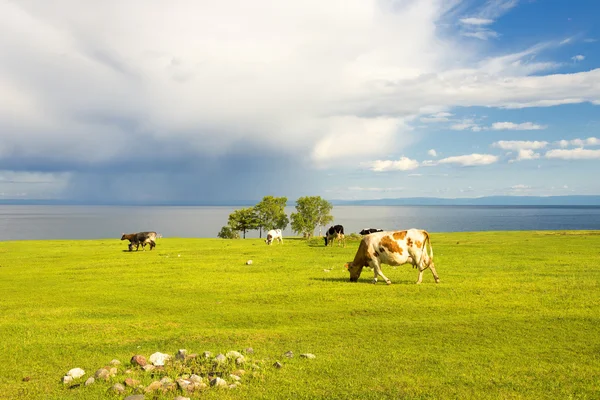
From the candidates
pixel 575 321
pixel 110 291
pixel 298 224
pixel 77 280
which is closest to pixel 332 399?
pixel 575 321

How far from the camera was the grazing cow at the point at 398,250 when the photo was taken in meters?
19.9

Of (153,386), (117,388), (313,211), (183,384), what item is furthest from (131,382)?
(313,211)

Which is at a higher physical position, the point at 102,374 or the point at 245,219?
the point at 245,219

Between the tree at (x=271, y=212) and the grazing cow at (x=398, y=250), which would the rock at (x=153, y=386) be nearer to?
the grazing cow at (x=398, y=250)

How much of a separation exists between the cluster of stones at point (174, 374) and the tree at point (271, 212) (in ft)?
293

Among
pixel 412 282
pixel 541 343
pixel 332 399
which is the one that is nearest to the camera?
pixel 332 399

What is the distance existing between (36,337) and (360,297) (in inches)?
434

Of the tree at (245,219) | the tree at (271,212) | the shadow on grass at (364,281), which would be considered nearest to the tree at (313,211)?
the tree at (271,212)

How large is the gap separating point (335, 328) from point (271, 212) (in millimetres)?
87365

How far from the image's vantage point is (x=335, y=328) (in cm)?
1285

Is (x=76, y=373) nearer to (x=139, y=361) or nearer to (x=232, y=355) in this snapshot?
(x=139, y=361)

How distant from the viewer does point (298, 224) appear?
85.6m

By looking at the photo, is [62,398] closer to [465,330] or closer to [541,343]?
[465,330]

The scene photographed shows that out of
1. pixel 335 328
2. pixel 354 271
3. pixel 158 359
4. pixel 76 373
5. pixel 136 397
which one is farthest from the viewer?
pixel 354 271
